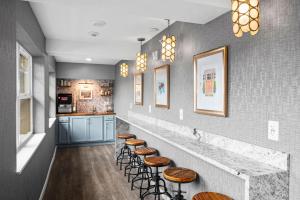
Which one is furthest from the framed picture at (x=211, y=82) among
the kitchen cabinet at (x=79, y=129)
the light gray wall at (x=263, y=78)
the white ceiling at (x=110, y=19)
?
the kitchen cabinet at (x=79, y=129)

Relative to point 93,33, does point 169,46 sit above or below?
below

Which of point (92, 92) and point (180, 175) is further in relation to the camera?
point (92, 92)

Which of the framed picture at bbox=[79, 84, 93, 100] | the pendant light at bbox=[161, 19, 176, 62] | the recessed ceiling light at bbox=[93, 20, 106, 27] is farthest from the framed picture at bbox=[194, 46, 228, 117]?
the framed picture at bbox=[79, 84, 93, 100]

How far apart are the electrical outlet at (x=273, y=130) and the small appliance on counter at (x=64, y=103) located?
6.39 metres

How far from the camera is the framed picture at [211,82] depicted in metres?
2.34

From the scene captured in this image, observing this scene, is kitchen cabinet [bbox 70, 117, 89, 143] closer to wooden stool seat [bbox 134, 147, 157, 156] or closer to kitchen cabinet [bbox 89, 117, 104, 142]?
kitchen cabinet [bbox 89, 117, 104, 142]

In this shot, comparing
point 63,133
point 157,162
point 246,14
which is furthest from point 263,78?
point 63,133

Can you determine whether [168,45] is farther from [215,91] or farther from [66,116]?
[66,116]

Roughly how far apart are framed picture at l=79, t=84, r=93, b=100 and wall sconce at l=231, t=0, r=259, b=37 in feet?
21.6

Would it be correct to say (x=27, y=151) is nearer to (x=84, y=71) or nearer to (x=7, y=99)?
(x=7, y=99)

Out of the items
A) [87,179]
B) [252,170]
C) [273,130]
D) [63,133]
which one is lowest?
[87,179]

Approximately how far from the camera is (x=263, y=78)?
1887 millimetres

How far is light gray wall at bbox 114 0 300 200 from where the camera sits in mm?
1632

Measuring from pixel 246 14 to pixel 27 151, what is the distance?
274cm
